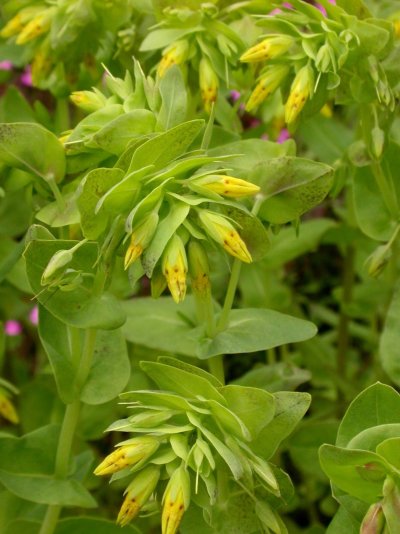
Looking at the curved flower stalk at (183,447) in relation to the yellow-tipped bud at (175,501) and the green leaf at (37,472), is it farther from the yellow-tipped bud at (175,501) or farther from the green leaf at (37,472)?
Result: the green leaf at (37,472)

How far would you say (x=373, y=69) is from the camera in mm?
984

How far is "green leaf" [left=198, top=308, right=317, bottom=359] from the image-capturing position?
96 cm

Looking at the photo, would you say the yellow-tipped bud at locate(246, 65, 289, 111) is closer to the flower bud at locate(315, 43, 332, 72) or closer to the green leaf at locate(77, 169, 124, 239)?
the flower bud at locate(315, 43, 332, 72)

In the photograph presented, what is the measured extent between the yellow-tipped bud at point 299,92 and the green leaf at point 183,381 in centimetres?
29

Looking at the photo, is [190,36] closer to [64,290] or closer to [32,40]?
[32,40]

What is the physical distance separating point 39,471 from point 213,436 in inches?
12.6


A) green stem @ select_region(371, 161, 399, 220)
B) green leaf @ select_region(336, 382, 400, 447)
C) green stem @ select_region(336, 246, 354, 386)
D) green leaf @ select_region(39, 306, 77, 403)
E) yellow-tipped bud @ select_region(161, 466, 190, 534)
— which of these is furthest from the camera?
green stem @ select_region(336, 246, 354, 386)

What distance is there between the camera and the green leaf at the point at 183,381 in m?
0.82

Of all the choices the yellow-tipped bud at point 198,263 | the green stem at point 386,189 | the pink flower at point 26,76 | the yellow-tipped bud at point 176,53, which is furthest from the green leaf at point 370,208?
the pink flower at point 26,76

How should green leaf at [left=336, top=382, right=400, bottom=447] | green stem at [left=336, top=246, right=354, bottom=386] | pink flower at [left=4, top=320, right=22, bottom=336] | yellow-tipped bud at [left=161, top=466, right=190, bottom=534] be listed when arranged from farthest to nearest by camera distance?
pink flower at [left=4, top=320, right=22, bottom=336] < green stem at [left=336, top=246, right=354, bottom=386] < green leaf at [left=336, top=382, right=400, bottom=447] < yellow-tipped bud at [left=161, top=466, right=190, bottom=534]

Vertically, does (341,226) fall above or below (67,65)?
below

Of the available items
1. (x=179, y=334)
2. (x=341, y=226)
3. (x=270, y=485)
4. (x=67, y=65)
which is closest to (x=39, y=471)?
(x=179, y=334)

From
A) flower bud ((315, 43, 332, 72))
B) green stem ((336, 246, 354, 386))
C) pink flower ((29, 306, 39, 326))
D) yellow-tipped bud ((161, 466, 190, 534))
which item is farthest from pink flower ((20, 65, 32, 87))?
yellow-tipped bud ((161, 466, 190, 534))

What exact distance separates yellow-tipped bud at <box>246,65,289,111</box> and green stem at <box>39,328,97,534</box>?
0.96ft
